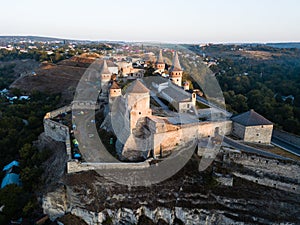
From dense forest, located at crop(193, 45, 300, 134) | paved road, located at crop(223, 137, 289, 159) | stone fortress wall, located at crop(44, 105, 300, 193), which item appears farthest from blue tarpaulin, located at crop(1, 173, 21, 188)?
dense forest, located at crop(193, 45, 300, 134)

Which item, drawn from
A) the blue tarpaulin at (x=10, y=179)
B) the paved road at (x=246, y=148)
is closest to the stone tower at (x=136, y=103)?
the paved road at (x=246, y=148)

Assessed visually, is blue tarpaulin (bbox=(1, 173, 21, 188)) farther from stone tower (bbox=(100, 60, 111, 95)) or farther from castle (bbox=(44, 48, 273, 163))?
stone tower (bbox=(100, 60, 111, 95))

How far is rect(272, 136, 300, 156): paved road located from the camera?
72.6ft

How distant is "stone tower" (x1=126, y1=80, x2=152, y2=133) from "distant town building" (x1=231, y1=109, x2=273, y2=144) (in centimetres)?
916

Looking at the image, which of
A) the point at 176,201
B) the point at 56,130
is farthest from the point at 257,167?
the point at 56,130

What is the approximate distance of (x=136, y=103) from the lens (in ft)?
70.5

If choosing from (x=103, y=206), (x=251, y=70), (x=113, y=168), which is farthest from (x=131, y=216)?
(x=251, y=70)

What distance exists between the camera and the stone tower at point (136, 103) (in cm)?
2142

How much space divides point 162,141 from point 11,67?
2735 inches

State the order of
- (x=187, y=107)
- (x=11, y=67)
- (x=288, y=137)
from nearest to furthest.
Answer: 1. (x=288, y=137)
2. (x=187, y=107)
3. (x=11, y=67)

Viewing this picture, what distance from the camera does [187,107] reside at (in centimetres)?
2734

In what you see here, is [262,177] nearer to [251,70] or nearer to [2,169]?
[2,169]

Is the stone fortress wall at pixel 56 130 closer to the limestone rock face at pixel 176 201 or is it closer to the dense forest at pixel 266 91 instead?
the limestone rock face at pixel 176 201

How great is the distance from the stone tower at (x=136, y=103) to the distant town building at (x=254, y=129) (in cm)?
916
